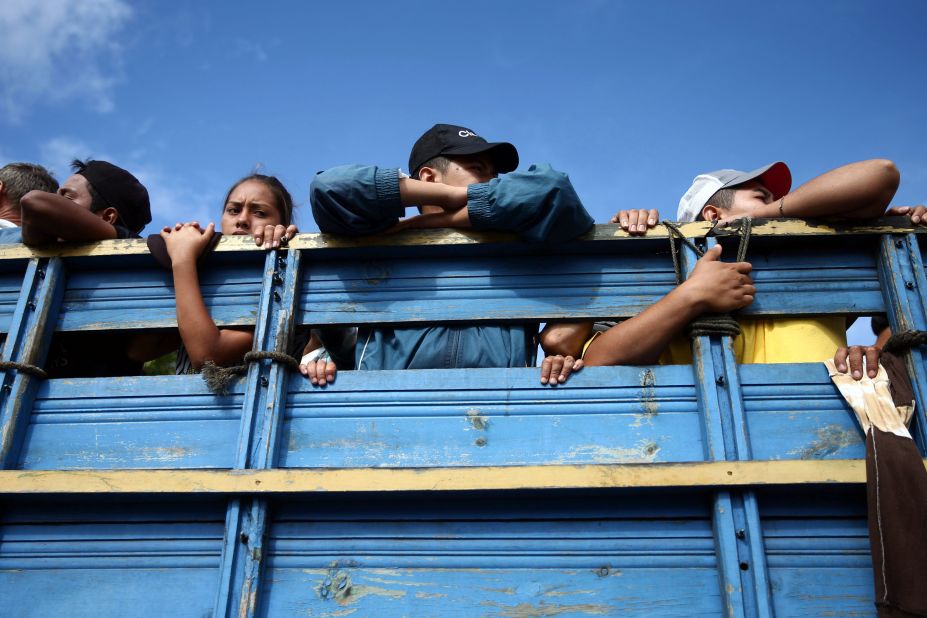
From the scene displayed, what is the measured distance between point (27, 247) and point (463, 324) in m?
1.70

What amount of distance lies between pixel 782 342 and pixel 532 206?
3.26ft

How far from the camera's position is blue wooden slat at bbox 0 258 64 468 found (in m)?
2.52

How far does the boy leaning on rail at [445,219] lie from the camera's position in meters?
2.55

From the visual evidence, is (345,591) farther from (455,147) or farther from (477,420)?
(455,147)

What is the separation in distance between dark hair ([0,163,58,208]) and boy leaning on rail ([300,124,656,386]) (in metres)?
1.87

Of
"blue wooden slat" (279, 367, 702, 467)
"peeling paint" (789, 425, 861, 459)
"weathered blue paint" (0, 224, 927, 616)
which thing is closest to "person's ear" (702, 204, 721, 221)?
"weathered blue paint" (0, 224, 927, 616)

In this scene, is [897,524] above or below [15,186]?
below

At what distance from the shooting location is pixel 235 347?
8.95 ft

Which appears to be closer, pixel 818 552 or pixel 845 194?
pixel 818 552

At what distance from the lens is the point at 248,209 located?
3.54 metres

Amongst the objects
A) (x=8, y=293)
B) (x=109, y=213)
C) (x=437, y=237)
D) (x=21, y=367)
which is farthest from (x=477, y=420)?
(x=109, y=213)

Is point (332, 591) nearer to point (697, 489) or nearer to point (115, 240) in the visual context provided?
point (697, 489)

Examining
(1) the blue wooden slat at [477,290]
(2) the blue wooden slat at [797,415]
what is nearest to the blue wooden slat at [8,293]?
(1) the blue wooden slat at [477,290]

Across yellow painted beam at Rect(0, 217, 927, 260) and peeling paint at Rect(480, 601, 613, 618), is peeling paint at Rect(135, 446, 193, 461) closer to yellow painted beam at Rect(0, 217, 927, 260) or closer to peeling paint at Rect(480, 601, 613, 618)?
yellow painted beam at Rect(0, 217, 927, 260)
